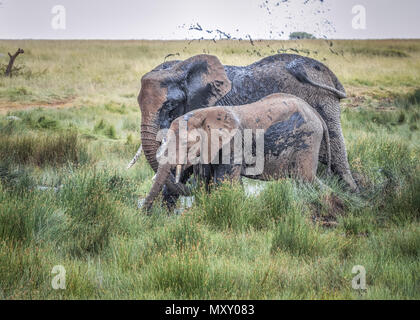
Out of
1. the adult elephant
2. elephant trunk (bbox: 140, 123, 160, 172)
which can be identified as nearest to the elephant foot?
the adult elephant

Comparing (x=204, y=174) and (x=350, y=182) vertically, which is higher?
(x=204, y=174)

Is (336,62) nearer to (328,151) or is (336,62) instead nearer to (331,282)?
(328,151)

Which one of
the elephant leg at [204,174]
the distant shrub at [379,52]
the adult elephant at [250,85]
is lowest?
the elephant leg at [204,174]

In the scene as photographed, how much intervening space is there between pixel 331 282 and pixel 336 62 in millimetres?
31130

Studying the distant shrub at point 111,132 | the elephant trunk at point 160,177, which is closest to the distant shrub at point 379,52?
the distant shrub at point 111,132

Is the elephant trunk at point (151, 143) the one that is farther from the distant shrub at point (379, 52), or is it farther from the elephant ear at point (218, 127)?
the distant shrub at point (379, 52)

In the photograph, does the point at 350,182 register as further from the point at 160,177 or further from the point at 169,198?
the point at 160,177

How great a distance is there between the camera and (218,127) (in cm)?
732

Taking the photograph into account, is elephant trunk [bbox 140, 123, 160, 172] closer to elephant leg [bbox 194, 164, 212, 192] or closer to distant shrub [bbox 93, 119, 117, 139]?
elephant leg [bbox 194, 164, 212, 192]

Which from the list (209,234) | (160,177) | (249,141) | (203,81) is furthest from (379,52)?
(209,234)

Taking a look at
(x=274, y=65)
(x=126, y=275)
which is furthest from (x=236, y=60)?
(x=126, y=275)

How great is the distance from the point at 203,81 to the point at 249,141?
5.08ft

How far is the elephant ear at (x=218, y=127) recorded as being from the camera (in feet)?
23.8

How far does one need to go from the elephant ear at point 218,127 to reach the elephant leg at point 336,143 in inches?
81.1
